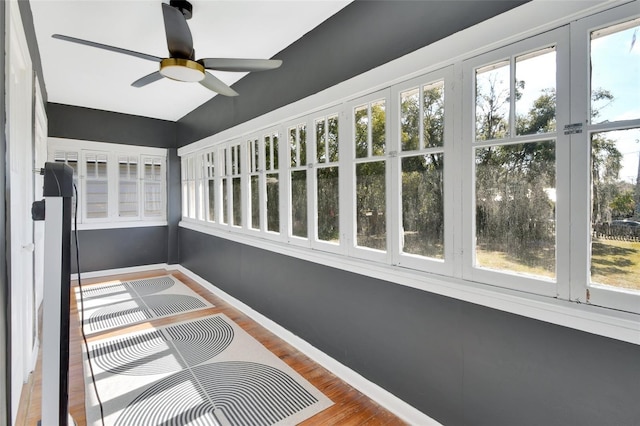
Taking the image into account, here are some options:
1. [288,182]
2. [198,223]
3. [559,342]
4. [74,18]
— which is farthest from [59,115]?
[559,342]

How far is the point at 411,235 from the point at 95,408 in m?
2.22

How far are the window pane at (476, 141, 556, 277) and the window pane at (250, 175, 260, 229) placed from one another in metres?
2.37

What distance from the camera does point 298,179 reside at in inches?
113

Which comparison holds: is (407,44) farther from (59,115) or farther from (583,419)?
(59,115)

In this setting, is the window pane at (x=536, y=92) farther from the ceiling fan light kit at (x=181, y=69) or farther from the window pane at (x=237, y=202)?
the window pane at (x=237, y=202)

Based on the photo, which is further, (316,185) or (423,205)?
(316,185)

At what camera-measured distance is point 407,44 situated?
1.90 metres

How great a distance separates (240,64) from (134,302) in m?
3.21

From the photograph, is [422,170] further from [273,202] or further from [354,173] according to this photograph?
[273,202]

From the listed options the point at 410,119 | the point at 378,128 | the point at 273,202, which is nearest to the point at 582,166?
the point at 410,119

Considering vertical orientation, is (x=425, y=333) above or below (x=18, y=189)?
below

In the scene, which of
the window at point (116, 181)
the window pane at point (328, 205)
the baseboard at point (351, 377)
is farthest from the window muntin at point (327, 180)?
the window at point (116, 181)

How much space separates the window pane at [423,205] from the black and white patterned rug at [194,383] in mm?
1162

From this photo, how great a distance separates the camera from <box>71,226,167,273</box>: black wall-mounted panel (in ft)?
16.8
